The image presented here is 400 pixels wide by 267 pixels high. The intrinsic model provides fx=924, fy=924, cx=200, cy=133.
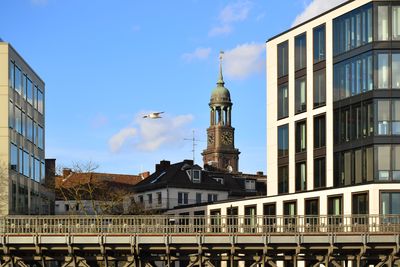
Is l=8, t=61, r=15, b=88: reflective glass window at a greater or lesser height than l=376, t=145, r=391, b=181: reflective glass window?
greater

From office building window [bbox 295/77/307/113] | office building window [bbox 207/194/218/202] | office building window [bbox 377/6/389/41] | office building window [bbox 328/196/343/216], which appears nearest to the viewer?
office building window [bbox 377/6/389/41]

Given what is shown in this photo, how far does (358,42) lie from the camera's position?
74.1m

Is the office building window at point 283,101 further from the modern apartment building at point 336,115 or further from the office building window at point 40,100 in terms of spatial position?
the office building window at point 40,100

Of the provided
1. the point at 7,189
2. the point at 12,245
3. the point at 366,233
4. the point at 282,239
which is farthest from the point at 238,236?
the point at 7,189

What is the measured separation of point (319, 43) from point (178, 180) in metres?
58.7

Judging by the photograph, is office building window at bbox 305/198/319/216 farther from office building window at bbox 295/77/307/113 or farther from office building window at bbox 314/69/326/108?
office building window at bbox 295/77/307/113

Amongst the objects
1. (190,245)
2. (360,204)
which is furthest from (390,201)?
(190,245)

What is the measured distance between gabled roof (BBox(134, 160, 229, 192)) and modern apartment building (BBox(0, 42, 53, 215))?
29.2 meters

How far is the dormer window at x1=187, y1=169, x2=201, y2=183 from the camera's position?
137125mm

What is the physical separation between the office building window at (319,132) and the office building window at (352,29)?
606cm

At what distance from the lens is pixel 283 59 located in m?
85.8

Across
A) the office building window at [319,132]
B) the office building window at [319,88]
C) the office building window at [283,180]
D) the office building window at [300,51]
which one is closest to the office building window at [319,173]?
the office building window at [319,132]

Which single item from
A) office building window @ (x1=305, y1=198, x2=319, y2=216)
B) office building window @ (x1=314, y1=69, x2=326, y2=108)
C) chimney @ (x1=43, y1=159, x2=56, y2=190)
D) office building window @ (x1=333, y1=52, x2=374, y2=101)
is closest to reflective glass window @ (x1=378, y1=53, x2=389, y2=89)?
office building window @ (x1=333, y1=52, x2=374, y2=101)

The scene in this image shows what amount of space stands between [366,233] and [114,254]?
16806mm
